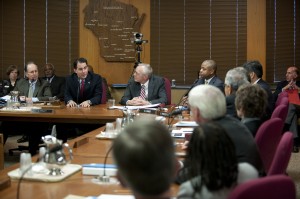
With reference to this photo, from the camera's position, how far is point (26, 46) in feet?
26.4

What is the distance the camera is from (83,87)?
231 inches

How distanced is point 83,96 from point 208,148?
4.48 metres

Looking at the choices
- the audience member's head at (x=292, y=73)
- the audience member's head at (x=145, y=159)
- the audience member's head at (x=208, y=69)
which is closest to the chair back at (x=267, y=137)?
the audience member's head at (x=145, y=159)

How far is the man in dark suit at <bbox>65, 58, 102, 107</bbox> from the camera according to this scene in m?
5.83

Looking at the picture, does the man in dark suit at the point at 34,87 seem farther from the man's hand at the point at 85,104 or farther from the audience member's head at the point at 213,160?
the audience member's head at the point at 213,160

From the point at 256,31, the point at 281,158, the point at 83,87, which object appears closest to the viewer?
the point at 281,158

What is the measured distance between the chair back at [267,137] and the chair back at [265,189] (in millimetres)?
1277

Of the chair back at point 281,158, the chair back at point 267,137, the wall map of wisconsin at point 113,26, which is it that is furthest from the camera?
the wall map of wisconsin at point 113,26

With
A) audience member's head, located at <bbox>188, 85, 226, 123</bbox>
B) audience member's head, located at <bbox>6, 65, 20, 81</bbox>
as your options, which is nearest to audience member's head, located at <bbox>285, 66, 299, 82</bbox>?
audience member's head, located at <bbox>6, 65, 20, 81</bbox>

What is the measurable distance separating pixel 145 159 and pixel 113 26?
268 inches

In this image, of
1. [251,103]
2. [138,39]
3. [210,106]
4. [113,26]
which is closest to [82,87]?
[138,39]

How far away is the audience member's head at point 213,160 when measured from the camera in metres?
1.57

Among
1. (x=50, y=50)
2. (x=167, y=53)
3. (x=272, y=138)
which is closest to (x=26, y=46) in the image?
(x=50, y=50)

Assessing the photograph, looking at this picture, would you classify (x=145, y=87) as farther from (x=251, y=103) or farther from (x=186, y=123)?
(x=251, y=103)
